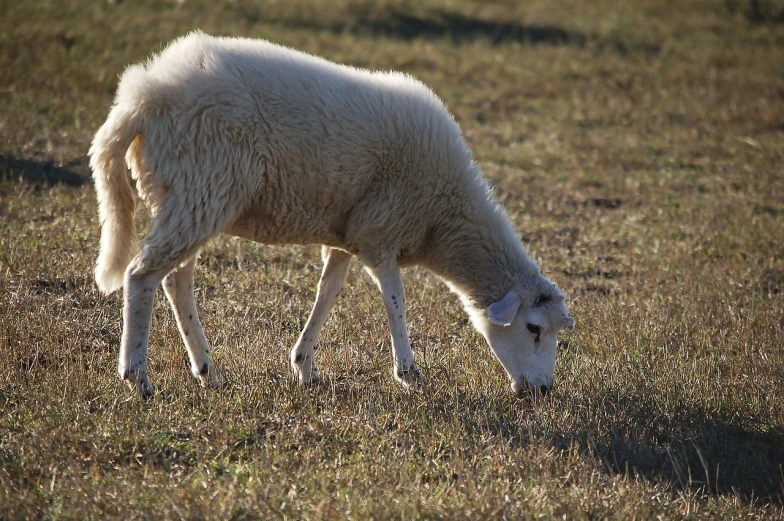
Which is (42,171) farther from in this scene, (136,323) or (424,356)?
(424,356)

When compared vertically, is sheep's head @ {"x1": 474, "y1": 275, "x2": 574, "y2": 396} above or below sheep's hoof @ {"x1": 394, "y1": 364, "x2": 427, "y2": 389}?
above

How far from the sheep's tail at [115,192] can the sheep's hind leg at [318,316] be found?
1224 mm

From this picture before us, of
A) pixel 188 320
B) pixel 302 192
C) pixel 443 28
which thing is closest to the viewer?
pixel 302 192

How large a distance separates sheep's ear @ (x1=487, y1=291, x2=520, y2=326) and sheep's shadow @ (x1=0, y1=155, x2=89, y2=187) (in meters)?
5.00

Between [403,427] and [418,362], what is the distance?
1.14 metres

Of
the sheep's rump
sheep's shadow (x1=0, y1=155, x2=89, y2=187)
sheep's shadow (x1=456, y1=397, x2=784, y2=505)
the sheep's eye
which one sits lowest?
sheep's shadow (x1=0, y1=155, x2=89, y2=187)

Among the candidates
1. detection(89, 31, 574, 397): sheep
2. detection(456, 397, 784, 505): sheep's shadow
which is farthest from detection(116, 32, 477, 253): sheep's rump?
detection(456, 397, 784, 505): sheep's shadow

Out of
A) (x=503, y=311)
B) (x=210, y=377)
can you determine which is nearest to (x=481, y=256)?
(x=503, y=311)

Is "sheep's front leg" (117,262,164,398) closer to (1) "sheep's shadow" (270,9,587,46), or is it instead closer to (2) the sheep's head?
(2) the sheep's head

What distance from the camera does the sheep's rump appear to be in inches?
185

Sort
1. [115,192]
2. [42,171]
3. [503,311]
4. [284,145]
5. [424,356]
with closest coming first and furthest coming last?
1. [115,192]
2. [284,145]
3. [503,311]
4. [424,356]
5. [42,171]

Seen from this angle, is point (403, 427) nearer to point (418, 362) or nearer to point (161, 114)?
point (418, 362)

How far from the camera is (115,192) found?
4789mm

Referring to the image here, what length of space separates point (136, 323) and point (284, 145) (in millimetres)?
1309
